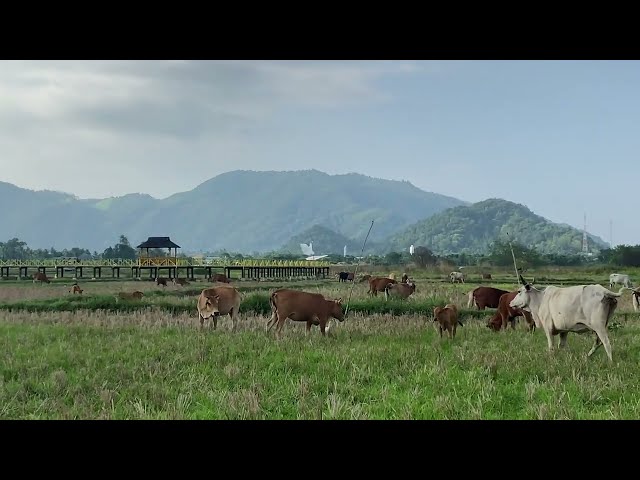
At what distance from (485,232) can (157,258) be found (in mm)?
6111

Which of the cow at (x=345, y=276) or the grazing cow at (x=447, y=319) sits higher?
the cow at (x=345, y=276)

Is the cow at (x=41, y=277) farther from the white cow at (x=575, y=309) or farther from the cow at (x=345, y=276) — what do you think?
the white cow at (x=575, y=309)

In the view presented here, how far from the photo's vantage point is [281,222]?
13.4 m

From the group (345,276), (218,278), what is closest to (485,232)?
(345,276)

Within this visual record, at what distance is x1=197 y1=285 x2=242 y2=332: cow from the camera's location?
992 centimetres

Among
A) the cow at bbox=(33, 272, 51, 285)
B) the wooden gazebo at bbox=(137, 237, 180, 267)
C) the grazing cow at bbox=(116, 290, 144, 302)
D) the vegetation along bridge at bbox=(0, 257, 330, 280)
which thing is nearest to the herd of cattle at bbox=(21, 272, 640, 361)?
the vegetation along bridge at bbox=(0, 257, 330, 280)

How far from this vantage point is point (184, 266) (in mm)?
9320

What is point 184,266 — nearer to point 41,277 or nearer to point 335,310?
point 335,310

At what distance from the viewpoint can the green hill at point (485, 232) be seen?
849 centimetres

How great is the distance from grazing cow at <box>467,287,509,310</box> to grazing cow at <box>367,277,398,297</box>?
8.10 feet

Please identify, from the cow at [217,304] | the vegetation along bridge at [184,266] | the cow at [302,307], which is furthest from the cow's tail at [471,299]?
the cow at [217,304]

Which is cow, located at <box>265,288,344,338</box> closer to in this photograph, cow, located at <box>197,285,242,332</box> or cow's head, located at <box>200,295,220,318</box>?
cow, located at <box>197,285,242,332</box>
